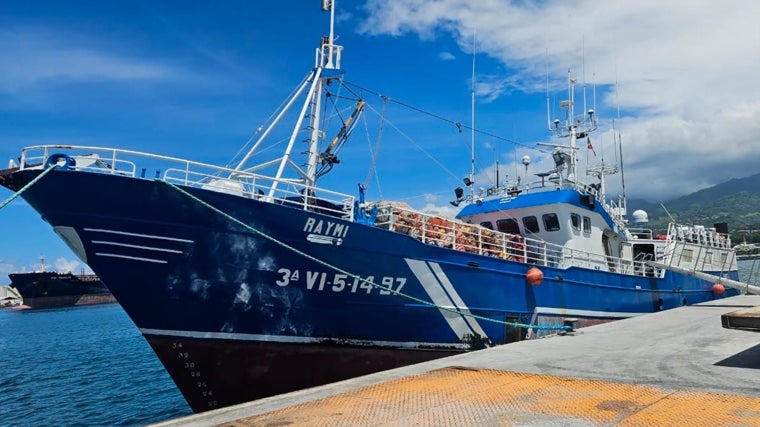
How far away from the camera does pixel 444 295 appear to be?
32.4ft

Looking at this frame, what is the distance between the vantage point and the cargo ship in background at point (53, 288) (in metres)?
69.2

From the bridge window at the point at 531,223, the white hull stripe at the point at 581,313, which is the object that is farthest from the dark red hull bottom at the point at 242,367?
the bridge window at the point at 531,223

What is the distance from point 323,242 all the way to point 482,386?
3.95 metres

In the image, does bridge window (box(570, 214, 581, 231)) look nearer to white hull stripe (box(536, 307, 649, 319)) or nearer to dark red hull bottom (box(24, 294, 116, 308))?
white hull stripe (box(536, 307, 649, 319))

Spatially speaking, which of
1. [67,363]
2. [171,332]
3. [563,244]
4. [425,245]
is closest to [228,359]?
[171,332]

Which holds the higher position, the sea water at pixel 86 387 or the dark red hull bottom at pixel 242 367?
the dark red hull bottom at pixel 242 367

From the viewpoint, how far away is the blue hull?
7172 millimetres

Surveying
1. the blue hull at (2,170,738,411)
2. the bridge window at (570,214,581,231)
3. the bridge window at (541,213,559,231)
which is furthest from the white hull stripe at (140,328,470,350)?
the bridge window at (570,214,581,231)

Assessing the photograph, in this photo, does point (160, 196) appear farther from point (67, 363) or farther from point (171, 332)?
point (67, 363)

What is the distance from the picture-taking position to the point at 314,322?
8.47 m

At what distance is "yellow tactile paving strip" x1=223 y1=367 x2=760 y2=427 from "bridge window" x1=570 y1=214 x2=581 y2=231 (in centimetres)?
966

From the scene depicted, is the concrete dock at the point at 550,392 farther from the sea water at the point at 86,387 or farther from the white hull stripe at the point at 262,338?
the sea water at the point at 86,387

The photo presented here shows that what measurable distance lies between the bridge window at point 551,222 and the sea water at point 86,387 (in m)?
10.7

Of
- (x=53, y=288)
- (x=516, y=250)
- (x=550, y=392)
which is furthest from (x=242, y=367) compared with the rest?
(x=53, y=288)
